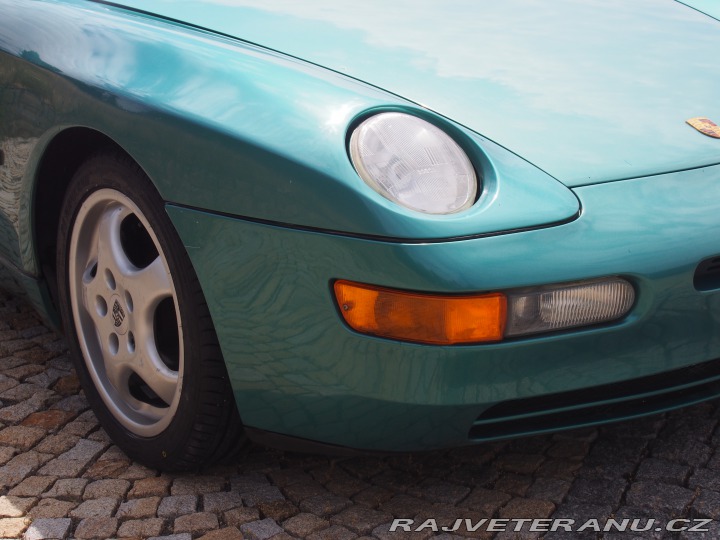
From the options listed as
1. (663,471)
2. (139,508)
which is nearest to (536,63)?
(663,471)

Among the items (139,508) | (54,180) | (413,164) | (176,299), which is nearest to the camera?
(413,164)

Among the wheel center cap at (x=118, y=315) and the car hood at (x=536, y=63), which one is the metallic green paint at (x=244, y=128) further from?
the wheel center cap at (x=118, y=315)

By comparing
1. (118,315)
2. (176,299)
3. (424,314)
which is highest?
(424,314)

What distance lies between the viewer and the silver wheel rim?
224cm

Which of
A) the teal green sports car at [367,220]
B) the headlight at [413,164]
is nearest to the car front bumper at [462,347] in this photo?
the teal green sports car at [367,220]

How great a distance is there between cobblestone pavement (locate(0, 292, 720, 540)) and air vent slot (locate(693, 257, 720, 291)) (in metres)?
0.51

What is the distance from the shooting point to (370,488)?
2.27 m

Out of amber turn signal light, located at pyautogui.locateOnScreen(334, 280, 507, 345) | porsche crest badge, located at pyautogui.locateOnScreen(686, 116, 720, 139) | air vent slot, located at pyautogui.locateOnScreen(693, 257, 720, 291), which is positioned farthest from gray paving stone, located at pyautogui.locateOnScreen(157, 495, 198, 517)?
porsche crest badge, located at pyautogui.locateOnScreen(686, 116, 720, 139)

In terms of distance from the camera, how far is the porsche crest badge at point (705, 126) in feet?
7.08

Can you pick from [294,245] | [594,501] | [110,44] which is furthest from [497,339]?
[110,44]

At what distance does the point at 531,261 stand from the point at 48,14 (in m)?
1.43

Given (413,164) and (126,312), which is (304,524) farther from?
(413,164)

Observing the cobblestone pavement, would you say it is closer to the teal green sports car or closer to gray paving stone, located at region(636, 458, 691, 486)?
gray paving stone, located at region(636, 458, 691, 486)

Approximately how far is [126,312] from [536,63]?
3.64ft
